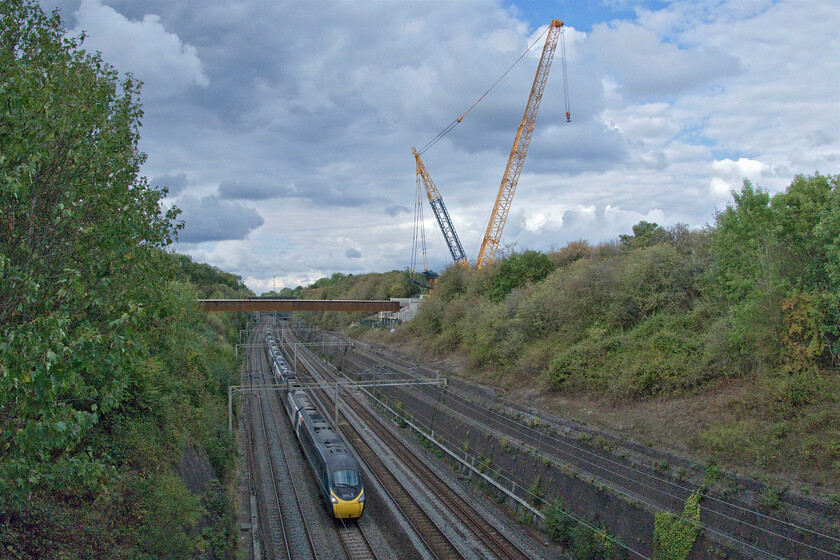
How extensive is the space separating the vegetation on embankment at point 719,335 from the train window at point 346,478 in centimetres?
995

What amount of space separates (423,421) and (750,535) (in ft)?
62.7

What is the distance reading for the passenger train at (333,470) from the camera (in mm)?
16812

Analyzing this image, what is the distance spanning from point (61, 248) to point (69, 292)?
1.13m

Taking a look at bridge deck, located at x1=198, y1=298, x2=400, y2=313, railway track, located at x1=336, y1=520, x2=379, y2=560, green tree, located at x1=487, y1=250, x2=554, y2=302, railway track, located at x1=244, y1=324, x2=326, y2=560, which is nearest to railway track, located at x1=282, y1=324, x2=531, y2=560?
railway track, located at x1=336, y1=520, x2=379, y2=560

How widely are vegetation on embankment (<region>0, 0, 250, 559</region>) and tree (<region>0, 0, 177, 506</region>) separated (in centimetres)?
2

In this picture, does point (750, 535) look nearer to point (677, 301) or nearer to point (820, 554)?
point (820, 554)

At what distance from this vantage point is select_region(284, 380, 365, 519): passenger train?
16.8m

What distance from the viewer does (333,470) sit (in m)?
17.3

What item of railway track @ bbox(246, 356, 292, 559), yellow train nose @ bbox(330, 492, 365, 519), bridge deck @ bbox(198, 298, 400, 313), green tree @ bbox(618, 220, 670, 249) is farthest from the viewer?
bridge deck @ bbox(198, 298, 400, 313)

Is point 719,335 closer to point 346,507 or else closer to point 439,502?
point 439,502

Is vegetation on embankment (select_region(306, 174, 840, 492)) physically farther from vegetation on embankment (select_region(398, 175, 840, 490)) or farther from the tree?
the tree

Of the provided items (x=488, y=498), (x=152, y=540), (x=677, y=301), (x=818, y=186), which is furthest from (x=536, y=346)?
(x=152, y=540)

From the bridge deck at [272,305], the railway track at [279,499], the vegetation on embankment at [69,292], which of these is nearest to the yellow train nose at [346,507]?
the railway track at [279,499]

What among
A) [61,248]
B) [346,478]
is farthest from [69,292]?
[346,478]
